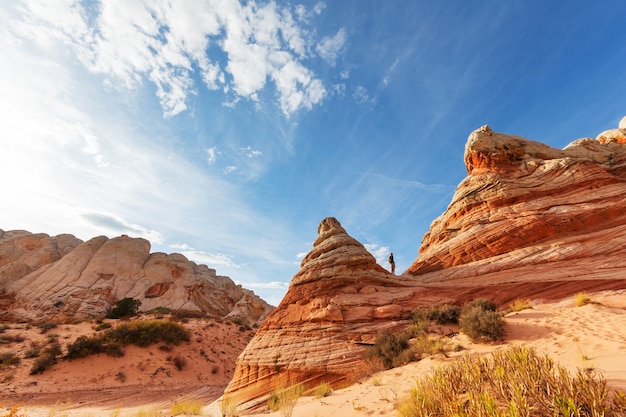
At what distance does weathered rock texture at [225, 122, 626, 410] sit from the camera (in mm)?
12844

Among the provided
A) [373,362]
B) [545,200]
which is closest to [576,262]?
[545,200]

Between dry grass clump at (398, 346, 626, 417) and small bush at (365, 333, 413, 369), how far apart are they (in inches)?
212

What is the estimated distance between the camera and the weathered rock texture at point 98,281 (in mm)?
41812

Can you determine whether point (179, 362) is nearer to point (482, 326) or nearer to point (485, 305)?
point (485, 305)

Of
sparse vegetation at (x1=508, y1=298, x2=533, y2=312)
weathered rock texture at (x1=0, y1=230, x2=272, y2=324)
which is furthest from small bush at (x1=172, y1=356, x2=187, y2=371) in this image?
sparse vegetation at (x1=508, y1=298, x2=533, y2=312)

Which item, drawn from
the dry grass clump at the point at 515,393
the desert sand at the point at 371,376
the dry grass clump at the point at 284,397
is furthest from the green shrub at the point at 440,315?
the dry grass clump at the point at 515,393

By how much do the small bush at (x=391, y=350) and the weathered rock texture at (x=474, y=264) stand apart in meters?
0.69

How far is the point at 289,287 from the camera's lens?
1745cm

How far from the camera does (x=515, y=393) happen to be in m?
3.68

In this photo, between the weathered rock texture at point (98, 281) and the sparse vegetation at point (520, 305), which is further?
the weathered rock texture at point (98, 281)

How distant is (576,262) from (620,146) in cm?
1310

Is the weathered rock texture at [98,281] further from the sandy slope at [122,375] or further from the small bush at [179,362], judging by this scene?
the small bush at [179,362]

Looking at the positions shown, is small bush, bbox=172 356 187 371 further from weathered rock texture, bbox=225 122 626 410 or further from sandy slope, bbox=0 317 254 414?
weathered rock texture, bbox=225 122 626 410

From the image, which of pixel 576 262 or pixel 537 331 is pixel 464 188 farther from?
pixel 537 331
